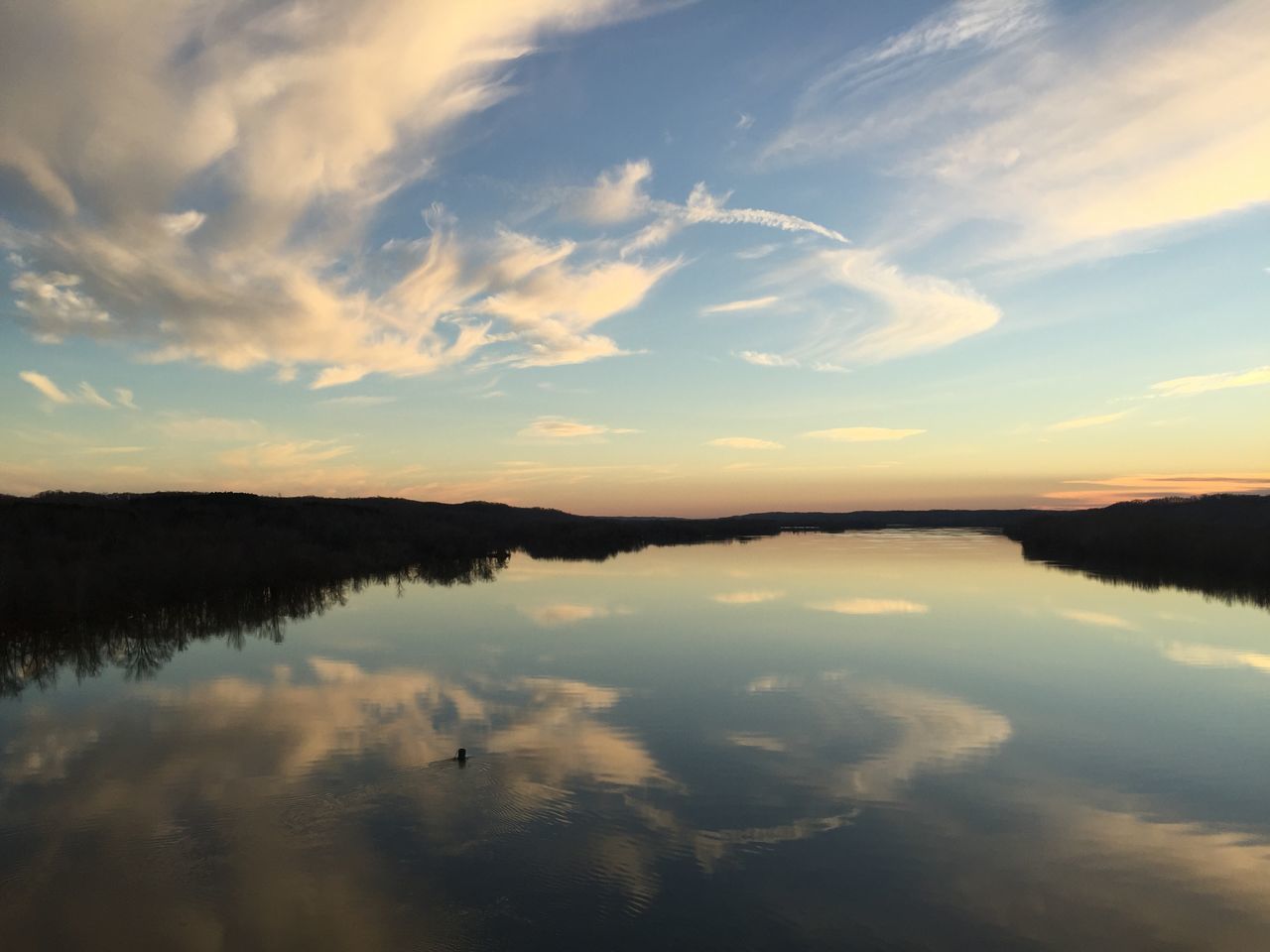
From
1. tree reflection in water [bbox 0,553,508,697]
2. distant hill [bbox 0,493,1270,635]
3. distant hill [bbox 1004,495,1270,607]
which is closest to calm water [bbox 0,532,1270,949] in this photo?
tree reflection in water [bbox 0,553,508,697]

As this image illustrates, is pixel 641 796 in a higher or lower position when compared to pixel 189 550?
lower

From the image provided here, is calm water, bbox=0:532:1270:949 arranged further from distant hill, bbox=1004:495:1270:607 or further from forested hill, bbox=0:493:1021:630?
distant hill, bbox=1004:495:1270:607

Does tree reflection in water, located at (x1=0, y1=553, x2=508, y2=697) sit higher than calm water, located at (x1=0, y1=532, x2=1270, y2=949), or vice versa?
tree reflection in water, located at (x1=0, y1=553, x2=508, y2=697)

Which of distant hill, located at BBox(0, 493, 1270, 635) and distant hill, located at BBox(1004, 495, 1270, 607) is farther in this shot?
distant hill, located at BBox(1004, 495, 1270, 607)

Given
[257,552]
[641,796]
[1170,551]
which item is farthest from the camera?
[1170,551]

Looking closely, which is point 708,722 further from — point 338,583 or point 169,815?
point 338,583

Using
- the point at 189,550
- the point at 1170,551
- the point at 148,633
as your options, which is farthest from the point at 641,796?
the point at 1170,551

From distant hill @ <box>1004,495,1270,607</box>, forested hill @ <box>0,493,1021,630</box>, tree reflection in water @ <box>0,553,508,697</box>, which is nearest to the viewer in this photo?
tree reflection in water @ <box>0,553,508,697</box>

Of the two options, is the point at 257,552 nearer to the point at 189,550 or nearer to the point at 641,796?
the point at 189,550

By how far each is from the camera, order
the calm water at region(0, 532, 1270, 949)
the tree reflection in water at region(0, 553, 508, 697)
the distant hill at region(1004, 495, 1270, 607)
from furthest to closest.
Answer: the distant hill at region(1004, 495, 1270, 607) < the tree reflection in water at region(0, 553, 508, 697) < the calm water at region(0, 532, 1270, 949)
